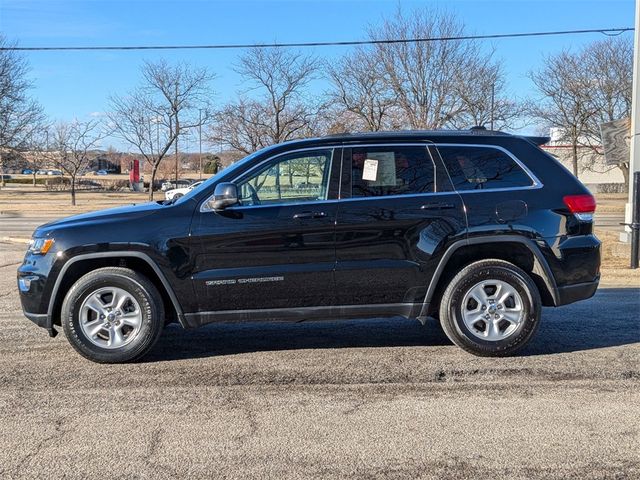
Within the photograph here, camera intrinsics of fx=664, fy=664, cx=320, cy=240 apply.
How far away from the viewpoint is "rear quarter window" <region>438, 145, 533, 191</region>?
5.77 m

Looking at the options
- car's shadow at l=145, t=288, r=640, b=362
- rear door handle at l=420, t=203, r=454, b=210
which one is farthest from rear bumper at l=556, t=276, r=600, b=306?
rear door handle at l=420, t=203, r=454, b=210

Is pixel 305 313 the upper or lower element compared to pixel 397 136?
lower

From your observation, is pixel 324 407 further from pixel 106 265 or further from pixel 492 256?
pixel 106 265

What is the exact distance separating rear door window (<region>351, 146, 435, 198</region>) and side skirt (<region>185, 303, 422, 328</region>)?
3.15 ft

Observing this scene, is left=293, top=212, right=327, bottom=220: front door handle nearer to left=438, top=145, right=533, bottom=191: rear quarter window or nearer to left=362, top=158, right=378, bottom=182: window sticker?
left=362, top=158, right=378, bottom=182: window sticker

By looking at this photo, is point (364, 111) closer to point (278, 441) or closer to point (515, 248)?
point (515, 248)

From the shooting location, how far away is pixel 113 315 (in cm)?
550

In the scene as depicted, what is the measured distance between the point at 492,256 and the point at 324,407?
7.32 ft

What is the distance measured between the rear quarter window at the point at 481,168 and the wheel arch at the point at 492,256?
1.61 feet

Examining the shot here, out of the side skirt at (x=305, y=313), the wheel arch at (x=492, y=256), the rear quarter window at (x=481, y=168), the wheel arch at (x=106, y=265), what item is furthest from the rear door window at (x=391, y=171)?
the wheel arch at (x=106, y=265)

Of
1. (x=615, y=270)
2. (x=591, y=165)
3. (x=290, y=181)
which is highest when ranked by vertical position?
(x=591, y=165)

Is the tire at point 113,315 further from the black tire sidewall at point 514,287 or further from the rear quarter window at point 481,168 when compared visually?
the rear quarter window at point 481,168

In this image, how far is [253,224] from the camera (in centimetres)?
549

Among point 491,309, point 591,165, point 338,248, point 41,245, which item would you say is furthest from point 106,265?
point 591,165
